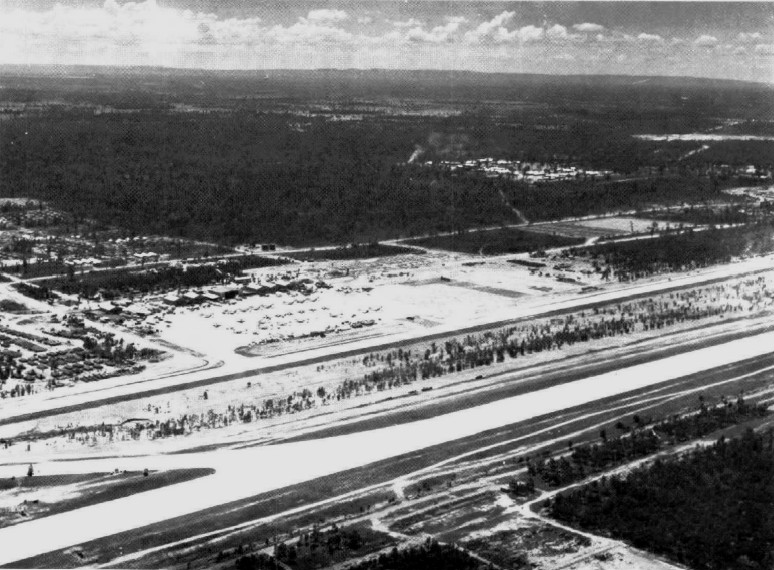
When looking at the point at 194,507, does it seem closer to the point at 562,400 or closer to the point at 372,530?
the point at 372,530

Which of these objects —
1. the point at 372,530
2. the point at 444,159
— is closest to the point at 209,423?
the point at 372,530

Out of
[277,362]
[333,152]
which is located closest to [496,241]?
[277,362]

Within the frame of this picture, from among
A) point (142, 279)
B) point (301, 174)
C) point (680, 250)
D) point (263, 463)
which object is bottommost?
point (263, 463)

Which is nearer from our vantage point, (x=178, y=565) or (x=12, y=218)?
(x=178, y=565)

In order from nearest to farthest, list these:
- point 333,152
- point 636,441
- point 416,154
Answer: point 636,441, point 333,152, point 416,154

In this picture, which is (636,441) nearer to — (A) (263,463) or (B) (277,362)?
(A) (263,463)

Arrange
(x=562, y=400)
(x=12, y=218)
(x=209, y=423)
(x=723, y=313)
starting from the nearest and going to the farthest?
1. (x=209, y=423)
2. (x=562, y=400)
3. (x=723, y=313)
4. (x=12, y=218)

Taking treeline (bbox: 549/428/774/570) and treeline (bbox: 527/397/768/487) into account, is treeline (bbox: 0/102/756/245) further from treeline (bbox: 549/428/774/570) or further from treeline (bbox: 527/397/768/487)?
treeline (bbox: 549/428/774/570)
